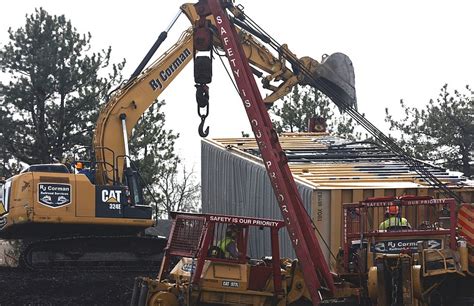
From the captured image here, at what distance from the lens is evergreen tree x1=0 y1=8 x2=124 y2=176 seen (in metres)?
34.9

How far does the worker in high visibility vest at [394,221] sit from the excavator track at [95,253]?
9.28 m

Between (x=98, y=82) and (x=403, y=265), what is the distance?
85.7 ft

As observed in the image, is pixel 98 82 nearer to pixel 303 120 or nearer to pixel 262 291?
pixel 303 120

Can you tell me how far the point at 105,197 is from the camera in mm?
19922

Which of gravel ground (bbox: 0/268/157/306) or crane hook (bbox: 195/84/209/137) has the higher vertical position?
crane hook (bbox: 195/84/209/137)

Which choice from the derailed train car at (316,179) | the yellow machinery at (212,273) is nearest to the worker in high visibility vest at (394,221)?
the yellow machinery at (212,273)

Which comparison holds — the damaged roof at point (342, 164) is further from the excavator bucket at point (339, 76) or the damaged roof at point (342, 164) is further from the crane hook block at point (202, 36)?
the crane hook block at point (202, 36)

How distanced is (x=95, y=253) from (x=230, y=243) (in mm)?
9119

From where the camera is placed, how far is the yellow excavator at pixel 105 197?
1950 centimetres

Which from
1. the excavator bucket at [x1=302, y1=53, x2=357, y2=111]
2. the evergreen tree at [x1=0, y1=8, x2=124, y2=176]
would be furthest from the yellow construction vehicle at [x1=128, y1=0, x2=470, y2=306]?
the evergreen tree at [x1=0, y1=8, x2=124, y2=176]

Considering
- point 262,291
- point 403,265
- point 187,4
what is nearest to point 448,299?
point 403,265

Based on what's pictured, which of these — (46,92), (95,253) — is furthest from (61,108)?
(95,253)

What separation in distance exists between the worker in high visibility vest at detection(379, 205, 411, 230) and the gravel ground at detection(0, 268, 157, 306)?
18.5 feet

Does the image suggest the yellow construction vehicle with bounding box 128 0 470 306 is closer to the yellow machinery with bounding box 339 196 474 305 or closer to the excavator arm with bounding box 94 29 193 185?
the yellow machinery with bounding box 339 196 474 305
